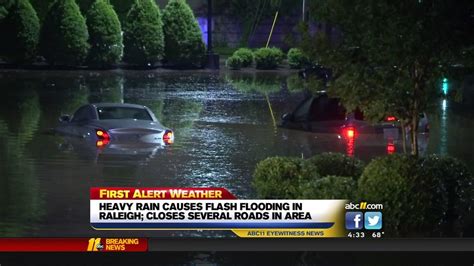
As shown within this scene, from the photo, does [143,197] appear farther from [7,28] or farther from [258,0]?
[258,0]

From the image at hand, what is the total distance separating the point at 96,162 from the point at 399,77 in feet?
23.6

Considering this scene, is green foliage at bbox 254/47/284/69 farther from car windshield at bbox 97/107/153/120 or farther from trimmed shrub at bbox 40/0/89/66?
car windshield at bbox 97/107/153/120

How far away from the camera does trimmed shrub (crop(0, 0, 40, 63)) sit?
140 feet

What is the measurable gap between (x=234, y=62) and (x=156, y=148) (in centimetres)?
3132

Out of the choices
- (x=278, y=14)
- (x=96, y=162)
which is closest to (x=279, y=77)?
(x=278, y=14)

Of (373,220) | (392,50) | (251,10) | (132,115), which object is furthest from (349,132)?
(251,10)

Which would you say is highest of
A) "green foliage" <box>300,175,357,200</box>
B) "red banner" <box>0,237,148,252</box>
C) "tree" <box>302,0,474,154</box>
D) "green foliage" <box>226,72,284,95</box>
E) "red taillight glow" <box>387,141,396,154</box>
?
"tree" <box>302,0,474,154</box>

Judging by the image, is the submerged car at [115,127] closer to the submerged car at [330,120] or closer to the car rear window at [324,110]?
the submerged car at [330,120]

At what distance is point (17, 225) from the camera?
1115 centimetres

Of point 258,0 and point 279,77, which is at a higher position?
point 258,0

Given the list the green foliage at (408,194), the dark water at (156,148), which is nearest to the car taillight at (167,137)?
the dark water at (156,148)

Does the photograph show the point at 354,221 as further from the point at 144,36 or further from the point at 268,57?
the point at 268,57

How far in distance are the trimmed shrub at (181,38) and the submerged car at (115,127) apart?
29010 mm

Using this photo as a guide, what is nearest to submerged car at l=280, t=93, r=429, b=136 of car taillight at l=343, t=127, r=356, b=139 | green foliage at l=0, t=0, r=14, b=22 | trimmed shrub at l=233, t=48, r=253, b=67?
car taillight at l=343, t=127, r=356, b=139
